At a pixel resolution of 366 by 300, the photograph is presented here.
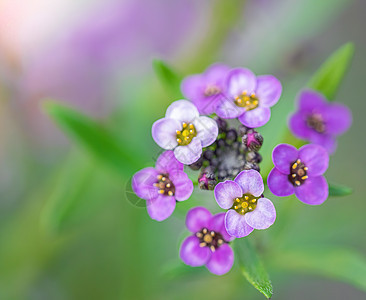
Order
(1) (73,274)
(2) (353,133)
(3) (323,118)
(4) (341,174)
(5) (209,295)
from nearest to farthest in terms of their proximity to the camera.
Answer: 1. (3) (323,118)
2. (5) (209,295)
3. (1) (73,274)
4. (4) (341,174)
5. (2) (353,133)

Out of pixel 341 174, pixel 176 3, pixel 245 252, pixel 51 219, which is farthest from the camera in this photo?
pixel 176 3

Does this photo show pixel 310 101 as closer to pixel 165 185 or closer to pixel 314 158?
pixel 314 158

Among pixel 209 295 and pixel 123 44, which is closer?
pixel 209 295

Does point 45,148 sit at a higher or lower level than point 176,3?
lower

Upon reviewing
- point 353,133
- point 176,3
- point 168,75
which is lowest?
point 168,75

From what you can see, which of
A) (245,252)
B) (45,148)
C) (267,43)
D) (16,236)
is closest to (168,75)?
(245,252)

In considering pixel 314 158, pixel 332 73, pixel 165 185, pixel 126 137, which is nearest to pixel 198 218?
pixel 165 185

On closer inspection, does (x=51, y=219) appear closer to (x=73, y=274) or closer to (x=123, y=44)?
(x=73, y=274)
